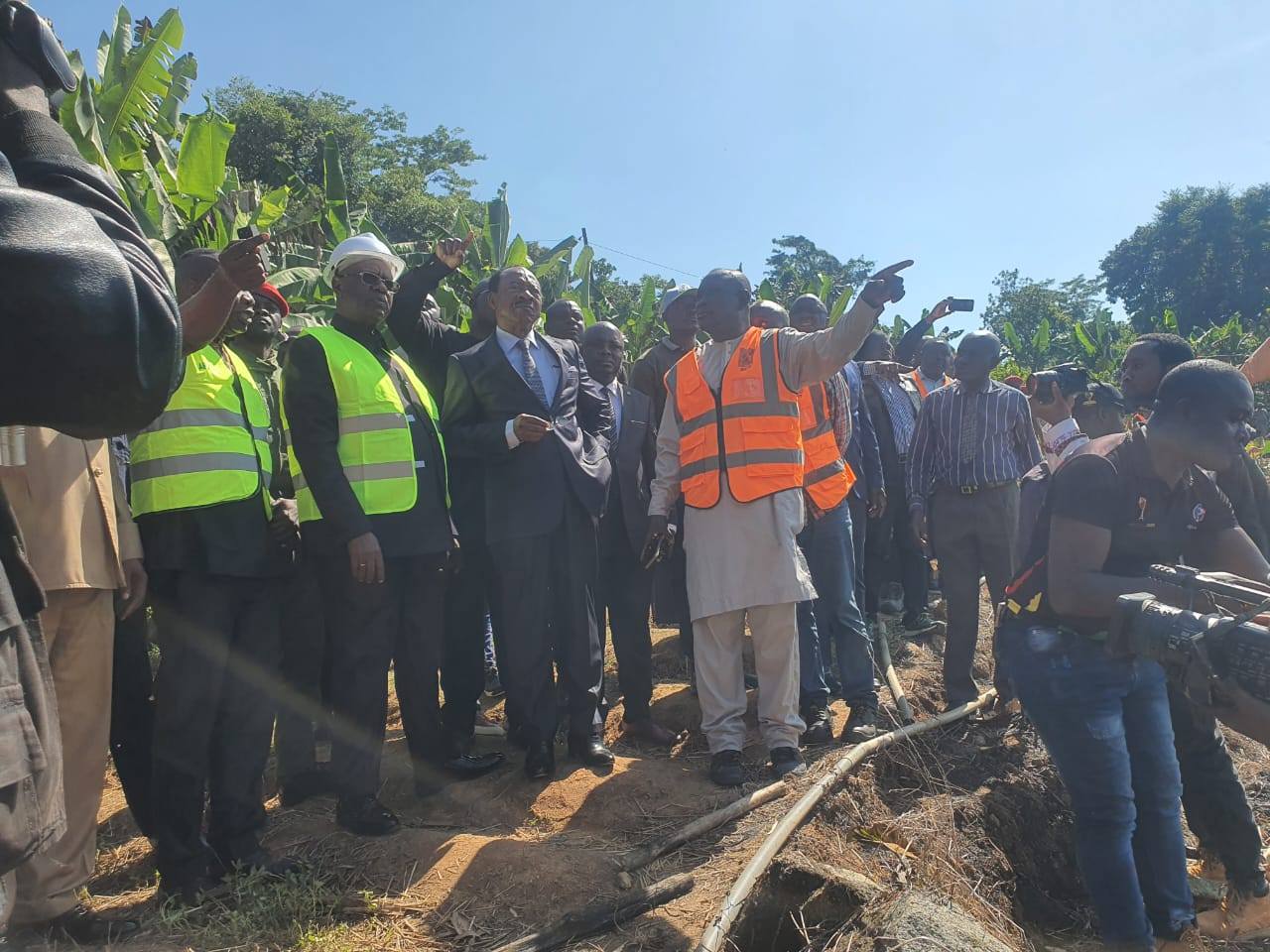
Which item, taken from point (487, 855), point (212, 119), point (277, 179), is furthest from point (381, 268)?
point (277, 179)

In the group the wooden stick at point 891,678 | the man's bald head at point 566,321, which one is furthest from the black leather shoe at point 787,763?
the man's bald head at point 566,321

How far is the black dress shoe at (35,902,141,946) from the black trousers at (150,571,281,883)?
207 mm

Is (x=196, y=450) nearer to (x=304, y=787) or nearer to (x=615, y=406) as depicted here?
(x=304, y=787)

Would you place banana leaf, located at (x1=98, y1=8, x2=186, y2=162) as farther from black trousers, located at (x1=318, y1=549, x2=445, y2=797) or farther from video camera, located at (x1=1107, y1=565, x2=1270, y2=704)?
video camera, located at (x1=1107, y1=565, x2=1270, y2=704)

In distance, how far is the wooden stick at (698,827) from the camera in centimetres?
301

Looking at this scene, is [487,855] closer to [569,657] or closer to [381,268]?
[569,657]

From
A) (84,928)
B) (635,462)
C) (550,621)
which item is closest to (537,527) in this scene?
(550,621)

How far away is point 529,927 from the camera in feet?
8.86

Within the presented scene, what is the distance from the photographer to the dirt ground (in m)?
2.69

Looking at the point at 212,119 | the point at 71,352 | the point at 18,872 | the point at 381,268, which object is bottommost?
the point at 18,872

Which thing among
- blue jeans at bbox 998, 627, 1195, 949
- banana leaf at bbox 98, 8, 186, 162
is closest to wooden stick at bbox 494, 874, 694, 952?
blue jeans at bbox 998, 627, 1195, 949

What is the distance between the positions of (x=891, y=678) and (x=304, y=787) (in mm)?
3086

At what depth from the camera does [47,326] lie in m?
0.93

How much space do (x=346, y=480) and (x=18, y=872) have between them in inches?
59.2
